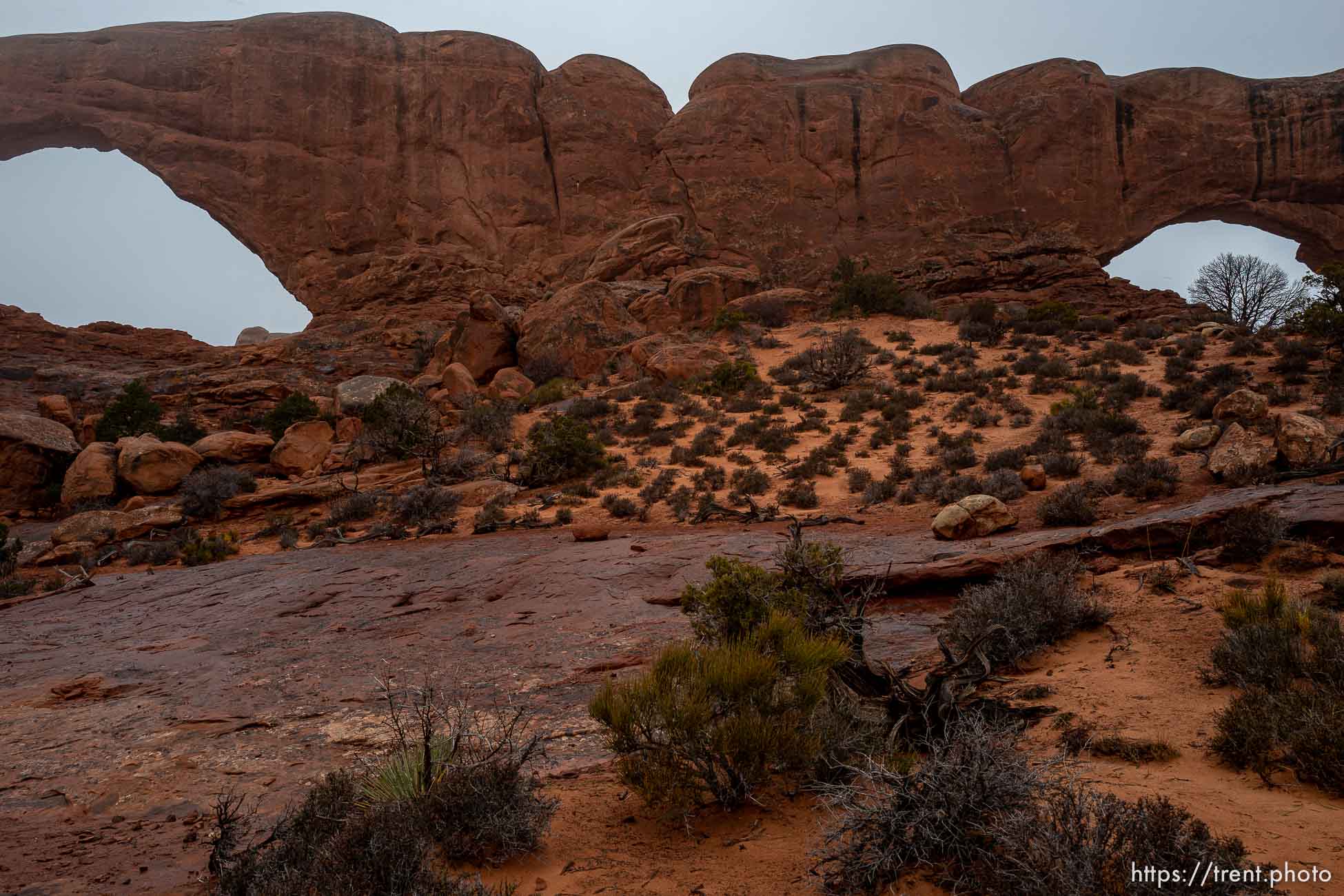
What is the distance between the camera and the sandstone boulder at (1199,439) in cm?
1054

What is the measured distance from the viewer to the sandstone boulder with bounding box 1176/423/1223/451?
34.6 feet

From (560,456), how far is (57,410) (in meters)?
19.1

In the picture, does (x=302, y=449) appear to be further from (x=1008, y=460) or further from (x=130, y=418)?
(x=1008, y=460)

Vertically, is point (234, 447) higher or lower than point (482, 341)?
lower

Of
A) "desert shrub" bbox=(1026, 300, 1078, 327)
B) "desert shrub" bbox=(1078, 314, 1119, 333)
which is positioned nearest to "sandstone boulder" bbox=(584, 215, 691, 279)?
"desert shrub" bbox=(1026, 300, 1078, 327)

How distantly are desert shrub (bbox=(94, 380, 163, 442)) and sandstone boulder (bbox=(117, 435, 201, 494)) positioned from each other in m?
3.60

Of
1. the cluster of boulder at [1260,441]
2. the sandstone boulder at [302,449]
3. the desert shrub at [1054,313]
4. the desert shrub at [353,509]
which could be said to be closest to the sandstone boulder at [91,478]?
the sandstone boulder at [302,449]

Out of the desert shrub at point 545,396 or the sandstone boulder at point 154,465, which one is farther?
the desert shrub at point 545,396

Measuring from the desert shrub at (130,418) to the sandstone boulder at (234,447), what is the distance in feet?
11.9

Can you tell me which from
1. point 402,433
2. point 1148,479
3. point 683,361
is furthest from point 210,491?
point 1148,479

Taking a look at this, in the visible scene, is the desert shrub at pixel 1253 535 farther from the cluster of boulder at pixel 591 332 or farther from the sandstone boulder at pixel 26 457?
the sandstone boulder at pixel 26 457

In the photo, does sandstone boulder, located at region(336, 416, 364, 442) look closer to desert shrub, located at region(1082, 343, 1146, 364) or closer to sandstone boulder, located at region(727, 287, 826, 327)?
sandstone boulder, located at region(727, 287, 826, 327)

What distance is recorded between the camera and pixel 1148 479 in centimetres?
894

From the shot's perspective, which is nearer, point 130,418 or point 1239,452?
point 1239,452
